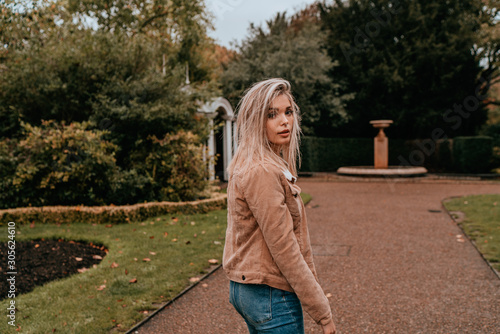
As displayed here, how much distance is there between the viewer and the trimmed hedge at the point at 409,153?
860 inches

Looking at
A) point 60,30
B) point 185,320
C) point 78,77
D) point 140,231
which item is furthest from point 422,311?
point 60,30

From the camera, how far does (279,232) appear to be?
165cm

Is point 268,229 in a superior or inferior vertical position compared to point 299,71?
inferior

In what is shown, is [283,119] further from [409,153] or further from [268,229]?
[409,153]

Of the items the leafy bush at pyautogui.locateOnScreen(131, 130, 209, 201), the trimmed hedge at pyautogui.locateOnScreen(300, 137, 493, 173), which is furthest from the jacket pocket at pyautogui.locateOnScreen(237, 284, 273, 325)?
the trimmed hedge at pyautogui.locateOnScreen(300, 137, 493, 173)

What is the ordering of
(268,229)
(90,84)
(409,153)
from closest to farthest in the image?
(268,229) → (90,84) → (409,153)

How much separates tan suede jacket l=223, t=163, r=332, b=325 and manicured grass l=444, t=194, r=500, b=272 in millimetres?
4558

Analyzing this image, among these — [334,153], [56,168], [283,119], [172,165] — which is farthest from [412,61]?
[283,119]

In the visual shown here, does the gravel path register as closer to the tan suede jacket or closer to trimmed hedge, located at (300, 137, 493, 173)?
the tan suede jacket

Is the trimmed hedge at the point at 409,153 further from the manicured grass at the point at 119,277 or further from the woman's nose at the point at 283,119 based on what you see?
the woman's nose at the point at 283,119

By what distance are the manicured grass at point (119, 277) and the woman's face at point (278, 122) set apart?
8.45 feet

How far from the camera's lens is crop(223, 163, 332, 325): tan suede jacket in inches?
65.0

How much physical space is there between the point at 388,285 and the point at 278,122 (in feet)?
12.1

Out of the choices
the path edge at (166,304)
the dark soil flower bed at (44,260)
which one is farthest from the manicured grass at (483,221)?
the dark soil flower bed at (44,260)
